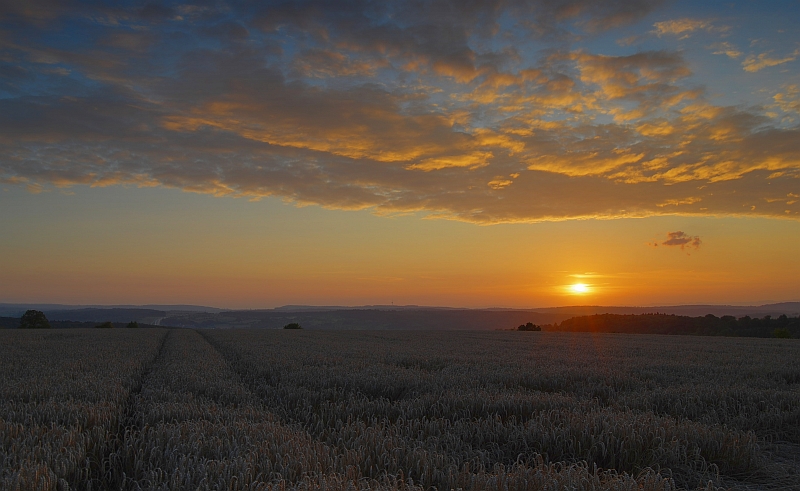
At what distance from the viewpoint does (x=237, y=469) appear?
3.82 m

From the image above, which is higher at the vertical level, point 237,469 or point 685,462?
point 237,469

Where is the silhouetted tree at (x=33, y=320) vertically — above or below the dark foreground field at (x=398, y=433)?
below

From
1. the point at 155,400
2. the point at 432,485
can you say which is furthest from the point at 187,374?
the point at 432,485

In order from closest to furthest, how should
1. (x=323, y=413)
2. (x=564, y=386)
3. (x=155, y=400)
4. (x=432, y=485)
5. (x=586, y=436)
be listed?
(x=432, y=485)
(x=586, y=436)
(x=323, y=413)
(x=155, y=400)
(x=564, y=386)

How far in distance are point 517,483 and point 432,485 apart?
0.72 meters

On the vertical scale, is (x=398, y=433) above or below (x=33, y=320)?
above

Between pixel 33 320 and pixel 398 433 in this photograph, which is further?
pixel 33 320

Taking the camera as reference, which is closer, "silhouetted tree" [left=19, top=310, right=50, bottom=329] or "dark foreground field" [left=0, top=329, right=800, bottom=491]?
"dark foreground field" [left=0, top=329, right=800, bottom=491]

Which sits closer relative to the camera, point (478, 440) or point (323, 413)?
point (478, 440)

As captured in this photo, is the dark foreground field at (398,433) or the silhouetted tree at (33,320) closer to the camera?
the dark foreground field at (398,433)

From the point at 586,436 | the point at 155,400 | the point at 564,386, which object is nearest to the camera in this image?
the point at 586,436

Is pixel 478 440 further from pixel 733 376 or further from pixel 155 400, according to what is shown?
pixel 733 376

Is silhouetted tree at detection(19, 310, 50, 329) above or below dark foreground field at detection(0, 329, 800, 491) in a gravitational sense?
below

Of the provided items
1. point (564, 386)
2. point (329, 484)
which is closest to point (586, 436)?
point (329, 484)
